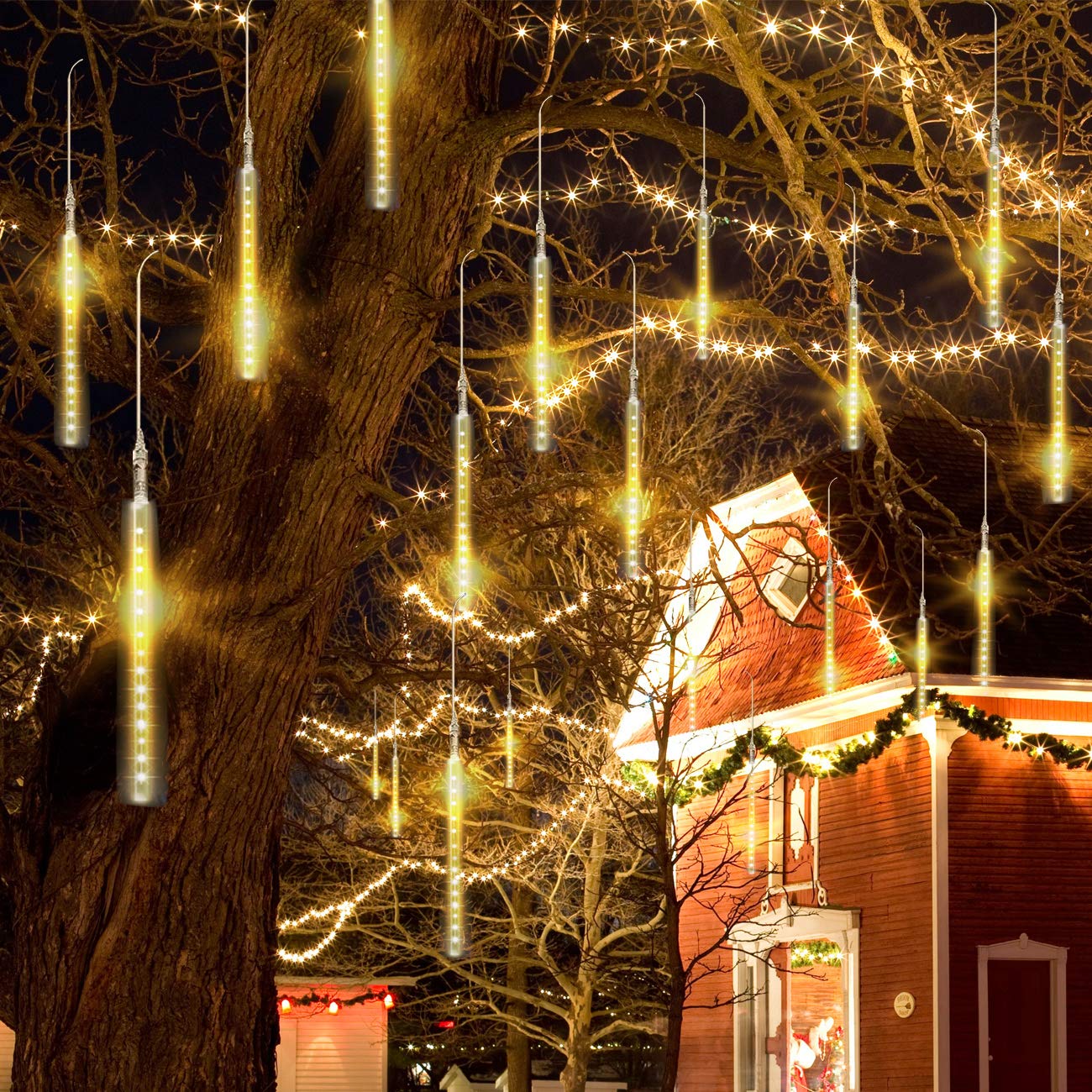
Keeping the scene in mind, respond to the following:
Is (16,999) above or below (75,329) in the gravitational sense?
below

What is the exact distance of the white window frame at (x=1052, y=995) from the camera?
1777 cm

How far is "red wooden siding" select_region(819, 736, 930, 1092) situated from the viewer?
18.0 m

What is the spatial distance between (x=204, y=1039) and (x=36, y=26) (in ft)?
18.7

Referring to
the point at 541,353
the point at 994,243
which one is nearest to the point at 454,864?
the point at 541,353

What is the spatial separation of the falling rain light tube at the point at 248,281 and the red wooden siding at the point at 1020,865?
1305 centimetres

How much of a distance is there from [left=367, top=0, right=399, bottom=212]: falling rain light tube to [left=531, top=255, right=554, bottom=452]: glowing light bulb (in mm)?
840

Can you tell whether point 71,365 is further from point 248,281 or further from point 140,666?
point 140,666

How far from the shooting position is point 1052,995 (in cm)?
1823

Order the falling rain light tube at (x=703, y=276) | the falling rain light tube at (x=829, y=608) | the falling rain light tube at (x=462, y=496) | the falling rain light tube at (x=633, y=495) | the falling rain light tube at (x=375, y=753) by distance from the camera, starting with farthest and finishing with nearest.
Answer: the falling rain light tube at (x=375, y=753), the falling rain light tube at (x=829, y=608), the falling rain light tube at (x=703, y=276), the falling rain light tube at (x=633, y=495), the falling rain light tube at (x=462, y=496)

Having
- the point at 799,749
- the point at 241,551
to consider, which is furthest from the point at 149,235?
the point at 799,749

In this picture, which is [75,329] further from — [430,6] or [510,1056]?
[510,1056]

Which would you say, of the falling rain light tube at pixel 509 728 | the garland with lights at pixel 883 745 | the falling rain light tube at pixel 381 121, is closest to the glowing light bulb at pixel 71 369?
the falling rain light tube at pixel 381 121

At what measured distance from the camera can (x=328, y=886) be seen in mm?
26781

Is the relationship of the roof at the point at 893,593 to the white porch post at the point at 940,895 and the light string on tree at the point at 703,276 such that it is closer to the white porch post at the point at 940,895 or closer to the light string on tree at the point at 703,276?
the white porch post at the point at 940,895
